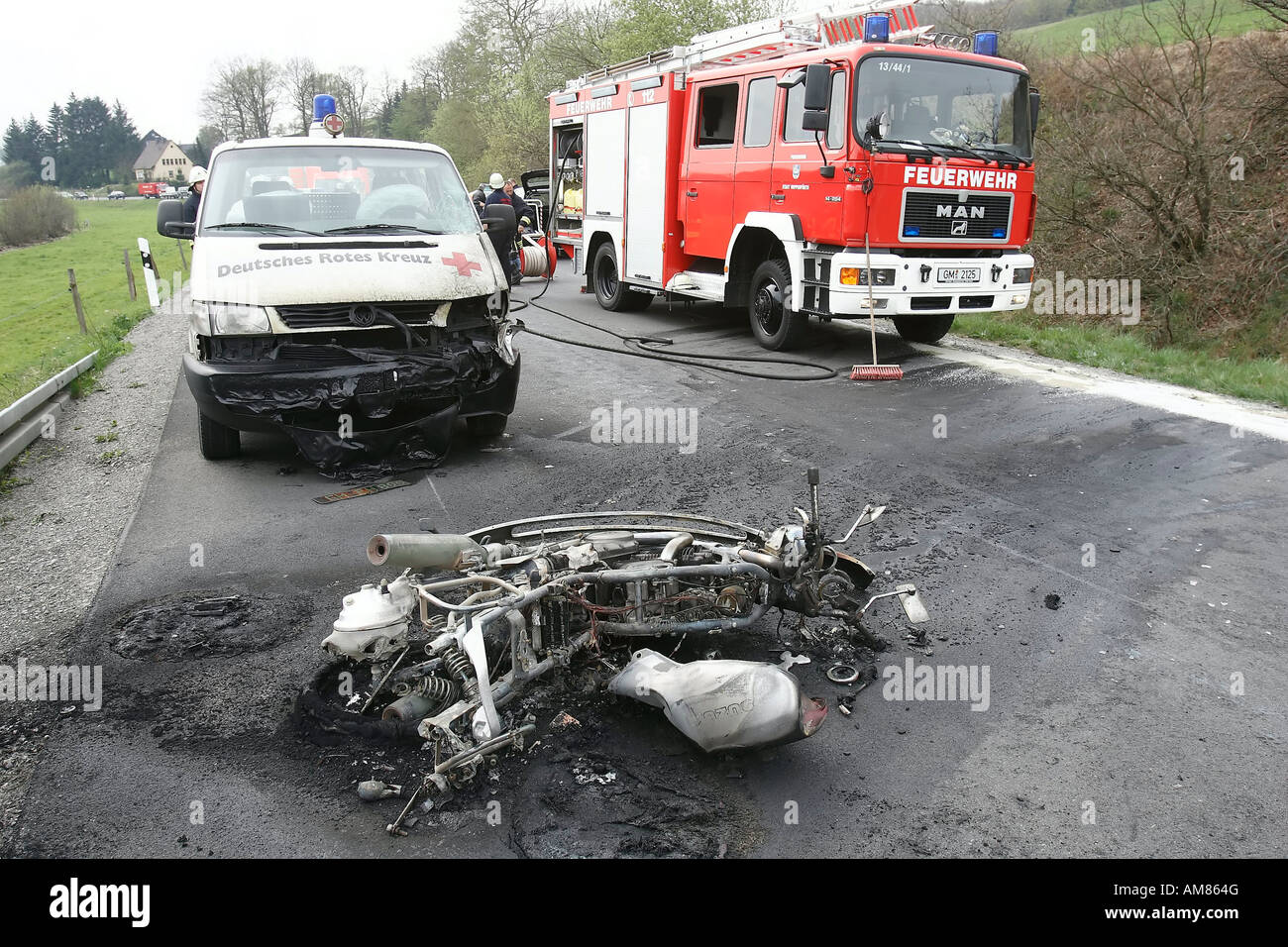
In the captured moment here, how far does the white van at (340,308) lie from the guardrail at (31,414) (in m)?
1.56

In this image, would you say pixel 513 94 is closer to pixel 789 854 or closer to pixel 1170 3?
pixel 1170 3

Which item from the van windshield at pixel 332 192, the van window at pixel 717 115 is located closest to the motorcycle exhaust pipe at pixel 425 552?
the van windshield at pixel 332 192

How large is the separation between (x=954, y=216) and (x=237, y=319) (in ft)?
23.1

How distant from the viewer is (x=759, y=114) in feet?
34.8

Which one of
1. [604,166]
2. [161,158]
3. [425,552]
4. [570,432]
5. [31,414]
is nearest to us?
[425,552]

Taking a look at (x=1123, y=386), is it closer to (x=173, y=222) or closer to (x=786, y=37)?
(x=786, y=37)

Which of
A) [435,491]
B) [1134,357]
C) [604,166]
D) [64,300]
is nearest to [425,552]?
[435,491]

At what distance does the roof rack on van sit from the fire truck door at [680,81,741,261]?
0.48 metres

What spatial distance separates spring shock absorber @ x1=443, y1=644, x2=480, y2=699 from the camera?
11.0 ft

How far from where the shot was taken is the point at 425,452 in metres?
6.68

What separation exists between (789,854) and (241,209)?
19.7 ft

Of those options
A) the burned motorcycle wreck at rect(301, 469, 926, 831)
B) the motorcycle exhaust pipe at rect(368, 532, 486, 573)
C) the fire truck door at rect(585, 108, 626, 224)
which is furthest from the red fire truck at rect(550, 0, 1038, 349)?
the motorcycle exhaust pipe at rect(368, 532, 486, 573)

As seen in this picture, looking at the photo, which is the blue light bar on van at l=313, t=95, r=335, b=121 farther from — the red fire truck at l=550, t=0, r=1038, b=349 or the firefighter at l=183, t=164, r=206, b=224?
the red fire truck at l=550, t=0, r=1038, b=349
